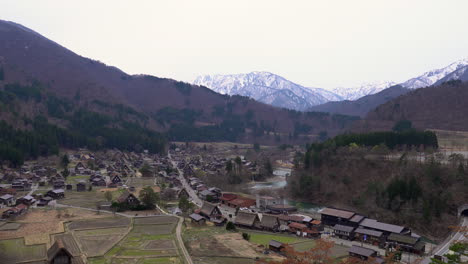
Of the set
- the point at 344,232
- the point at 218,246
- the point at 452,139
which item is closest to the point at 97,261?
the point at 218,246

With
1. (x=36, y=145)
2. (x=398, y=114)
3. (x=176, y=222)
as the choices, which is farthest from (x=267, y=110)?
(x=176, y=222)

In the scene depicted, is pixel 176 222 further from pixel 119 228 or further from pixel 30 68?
pixel 30 68

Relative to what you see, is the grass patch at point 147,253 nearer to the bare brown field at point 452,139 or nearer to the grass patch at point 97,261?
the grass patch at point 97,261

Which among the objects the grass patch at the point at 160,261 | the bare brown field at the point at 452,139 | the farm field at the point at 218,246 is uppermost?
the bare brown field at the point at 452,139

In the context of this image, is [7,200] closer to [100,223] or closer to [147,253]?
[100,223]

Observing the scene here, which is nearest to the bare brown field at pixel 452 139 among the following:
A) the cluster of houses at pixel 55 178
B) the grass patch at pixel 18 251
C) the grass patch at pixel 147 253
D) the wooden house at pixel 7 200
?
the grass patch at pixel 147 253

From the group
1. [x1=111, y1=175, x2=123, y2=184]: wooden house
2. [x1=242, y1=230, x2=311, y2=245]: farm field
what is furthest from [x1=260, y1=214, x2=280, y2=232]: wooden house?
[x1=111, y1=175, x2=123, y2=184]: wooden house
